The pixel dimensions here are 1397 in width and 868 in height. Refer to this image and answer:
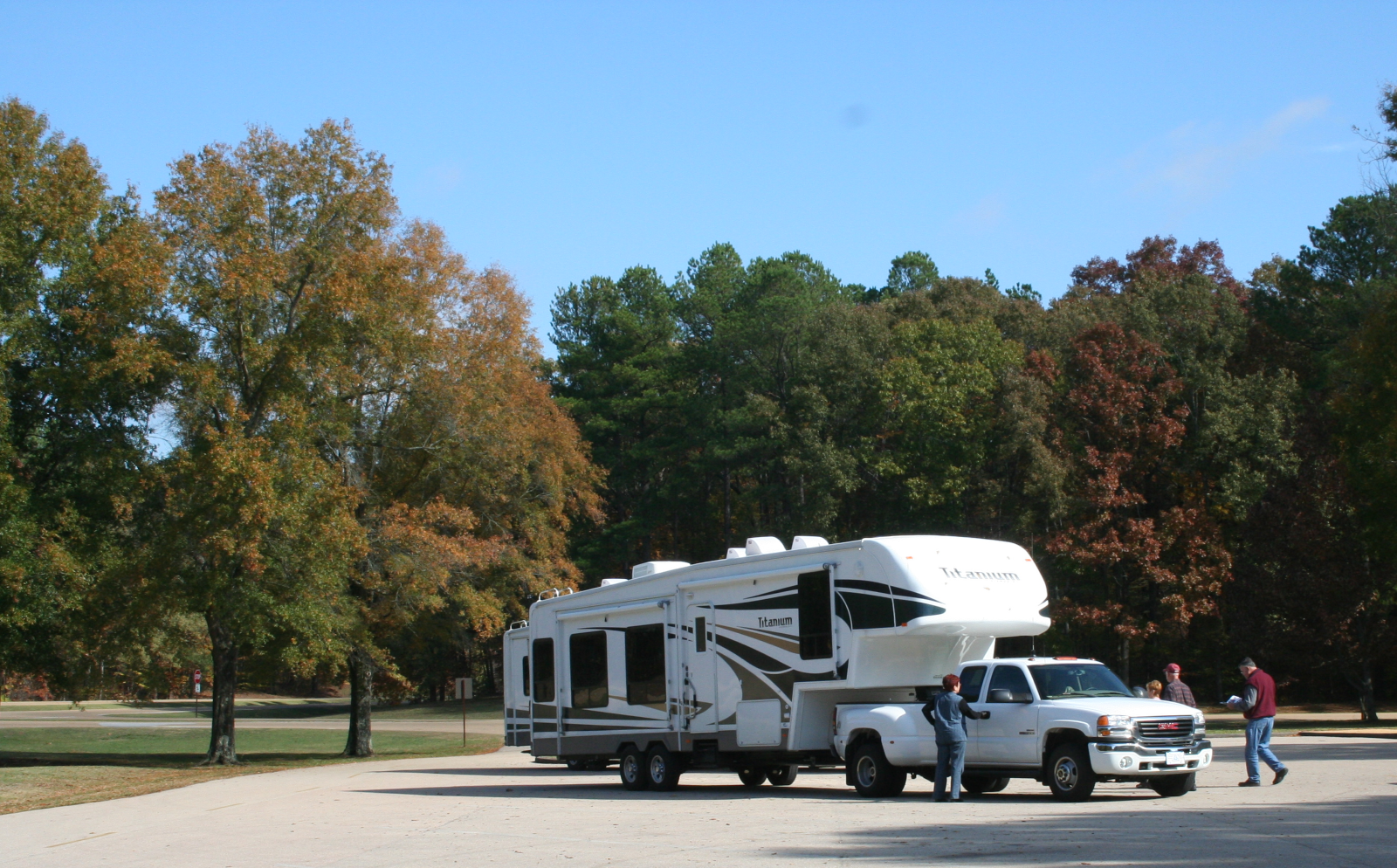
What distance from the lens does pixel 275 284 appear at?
106ft

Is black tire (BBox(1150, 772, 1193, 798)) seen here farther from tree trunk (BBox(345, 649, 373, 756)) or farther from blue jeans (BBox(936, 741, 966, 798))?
tree trunk (BBox(345, 649, 373, 756))

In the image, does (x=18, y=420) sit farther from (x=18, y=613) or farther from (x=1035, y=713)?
(x=1035, y=713)

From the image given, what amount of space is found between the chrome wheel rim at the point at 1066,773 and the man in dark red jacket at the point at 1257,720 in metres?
2.83

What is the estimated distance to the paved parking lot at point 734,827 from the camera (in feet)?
35.4

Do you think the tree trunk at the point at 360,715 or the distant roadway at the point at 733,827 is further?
the tree trunk at the point at 360,715

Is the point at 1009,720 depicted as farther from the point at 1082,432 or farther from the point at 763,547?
the point at 1082,432

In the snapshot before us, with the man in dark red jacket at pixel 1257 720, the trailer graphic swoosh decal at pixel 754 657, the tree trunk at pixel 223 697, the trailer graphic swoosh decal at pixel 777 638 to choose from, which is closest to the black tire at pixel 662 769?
the trailer graphic swoosh decal at pixel 754 657

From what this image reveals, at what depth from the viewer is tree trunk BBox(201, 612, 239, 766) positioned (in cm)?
3284

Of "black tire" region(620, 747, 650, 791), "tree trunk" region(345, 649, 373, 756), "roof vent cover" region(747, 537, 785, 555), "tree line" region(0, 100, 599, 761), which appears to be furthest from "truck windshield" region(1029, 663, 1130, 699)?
"tree trunk" region(345, 649, 373, 756)

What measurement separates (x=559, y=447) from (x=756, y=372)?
66.7 feet

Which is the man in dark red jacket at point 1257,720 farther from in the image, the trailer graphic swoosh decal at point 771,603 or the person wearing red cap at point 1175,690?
the trailer graphic swoosh decal at point 771,603

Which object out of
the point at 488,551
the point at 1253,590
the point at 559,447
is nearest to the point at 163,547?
the point at 488,551

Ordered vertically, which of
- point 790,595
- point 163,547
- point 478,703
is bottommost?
point 478,703

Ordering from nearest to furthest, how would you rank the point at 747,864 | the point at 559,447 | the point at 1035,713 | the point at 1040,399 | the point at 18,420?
the point at 747,864, the point at 1035,713, the point at 18,420, the point at 559,447, the point at 1040,399
